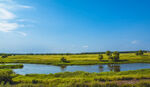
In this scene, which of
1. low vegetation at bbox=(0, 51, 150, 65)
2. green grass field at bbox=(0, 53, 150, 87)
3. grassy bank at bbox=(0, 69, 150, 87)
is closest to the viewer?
grassy bank at bbox=(0, 69, 150, 87)

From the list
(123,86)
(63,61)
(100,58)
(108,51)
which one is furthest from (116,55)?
(123,86)

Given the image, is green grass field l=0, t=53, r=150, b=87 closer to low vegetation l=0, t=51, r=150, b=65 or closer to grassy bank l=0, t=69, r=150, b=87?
grassy bank l=0, t=69, r=150, b=87

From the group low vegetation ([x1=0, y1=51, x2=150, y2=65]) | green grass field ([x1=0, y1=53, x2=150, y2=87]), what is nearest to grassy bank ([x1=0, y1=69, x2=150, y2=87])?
green grass field ([x1=0, y1=53, x2=150, y2=87])

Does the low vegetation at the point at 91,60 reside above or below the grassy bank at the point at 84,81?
below

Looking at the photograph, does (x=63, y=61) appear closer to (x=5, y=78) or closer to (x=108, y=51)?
(x=108, y=51)

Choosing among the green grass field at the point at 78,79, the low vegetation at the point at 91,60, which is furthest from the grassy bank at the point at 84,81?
the low vegetation at the point at 91,60

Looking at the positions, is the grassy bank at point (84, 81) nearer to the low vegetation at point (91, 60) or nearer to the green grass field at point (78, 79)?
the green grass field at point (78, 79)

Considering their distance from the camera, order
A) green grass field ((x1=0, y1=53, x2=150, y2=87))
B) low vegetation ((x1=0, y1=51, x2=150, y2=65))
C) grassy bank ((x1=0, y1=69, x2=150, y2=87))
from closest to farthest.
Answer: grassy bank ((x1=0, y1=69, x2=150, y2=87))
green grass field ((x1=0, y1=53, x2=150, y2=87))
low vegetation ((x1=0, y1=51, x2=150, y2=65))

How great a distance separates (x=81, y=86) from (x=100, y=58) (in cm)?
4833

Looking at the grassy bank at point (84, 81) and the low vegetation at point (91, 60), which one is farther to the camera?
the low vegetation at point (91, 60)

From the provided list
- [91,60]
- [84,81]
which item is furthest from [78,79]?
[91,60]

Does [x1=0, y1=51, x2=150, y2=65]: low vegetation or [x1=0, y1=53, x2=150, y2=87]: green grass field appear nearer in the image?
[x1=0, y1=53, x2=150, y2=87]: green grass field

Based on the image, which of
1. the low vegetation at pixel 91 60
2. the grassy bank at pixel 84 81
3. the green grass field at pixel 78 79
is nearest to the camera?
the grassy bank at pixel 84 81

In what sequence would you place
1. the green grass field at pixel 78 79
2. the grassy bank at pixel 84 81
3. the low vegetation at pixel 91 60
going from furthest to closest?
the low vegetation at pixel 91 60, the green grass field at pixel 78 79, the grassy bank at pixel 84 81
